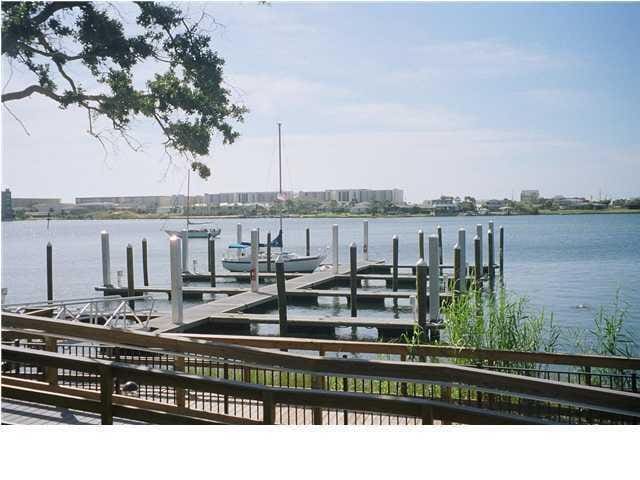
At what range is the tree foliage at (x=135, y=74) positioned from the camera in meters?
6.46

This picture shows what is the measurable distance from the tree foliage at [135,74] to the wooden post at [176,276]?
4320 millimetres

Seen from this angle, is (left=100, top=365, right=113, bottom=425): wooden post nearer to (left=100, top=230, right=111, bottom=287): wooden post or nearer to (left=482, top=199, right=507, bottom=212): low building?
(left=482, top=199, right=507, bottom=212): low building

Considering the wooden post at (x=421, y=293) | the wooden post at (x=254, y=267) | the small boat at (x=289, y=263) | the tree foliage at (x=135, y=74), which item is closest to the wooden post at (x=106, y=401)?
the tree foliage at (x=135, y=74)

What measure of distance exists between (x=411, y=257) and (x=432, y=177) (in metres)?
24.5

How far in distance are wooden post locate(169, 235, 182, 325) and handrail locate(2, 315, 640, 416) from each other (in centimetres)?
676

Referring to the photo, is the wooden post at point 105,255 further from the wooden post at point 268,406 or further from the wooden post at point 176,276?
the wooden post at point 268,406

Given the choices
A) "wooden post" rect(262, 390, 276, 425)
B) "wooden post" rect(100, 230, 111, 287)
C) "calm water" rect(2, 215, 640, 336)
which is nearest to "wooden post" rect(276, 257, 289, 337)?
"calm water" rect(2, 215, 640, 336)

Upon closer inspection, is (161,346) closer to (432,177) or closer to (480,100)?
(480,100)

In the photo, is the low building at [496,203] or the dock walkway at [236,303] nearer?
the low building at [496,203]

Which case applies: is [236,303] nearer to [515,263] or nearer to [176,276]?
[176,276]

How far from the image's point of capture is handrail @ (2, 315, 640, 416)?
3467 mm

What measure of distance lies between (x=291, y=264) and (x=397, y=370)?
1995cm
